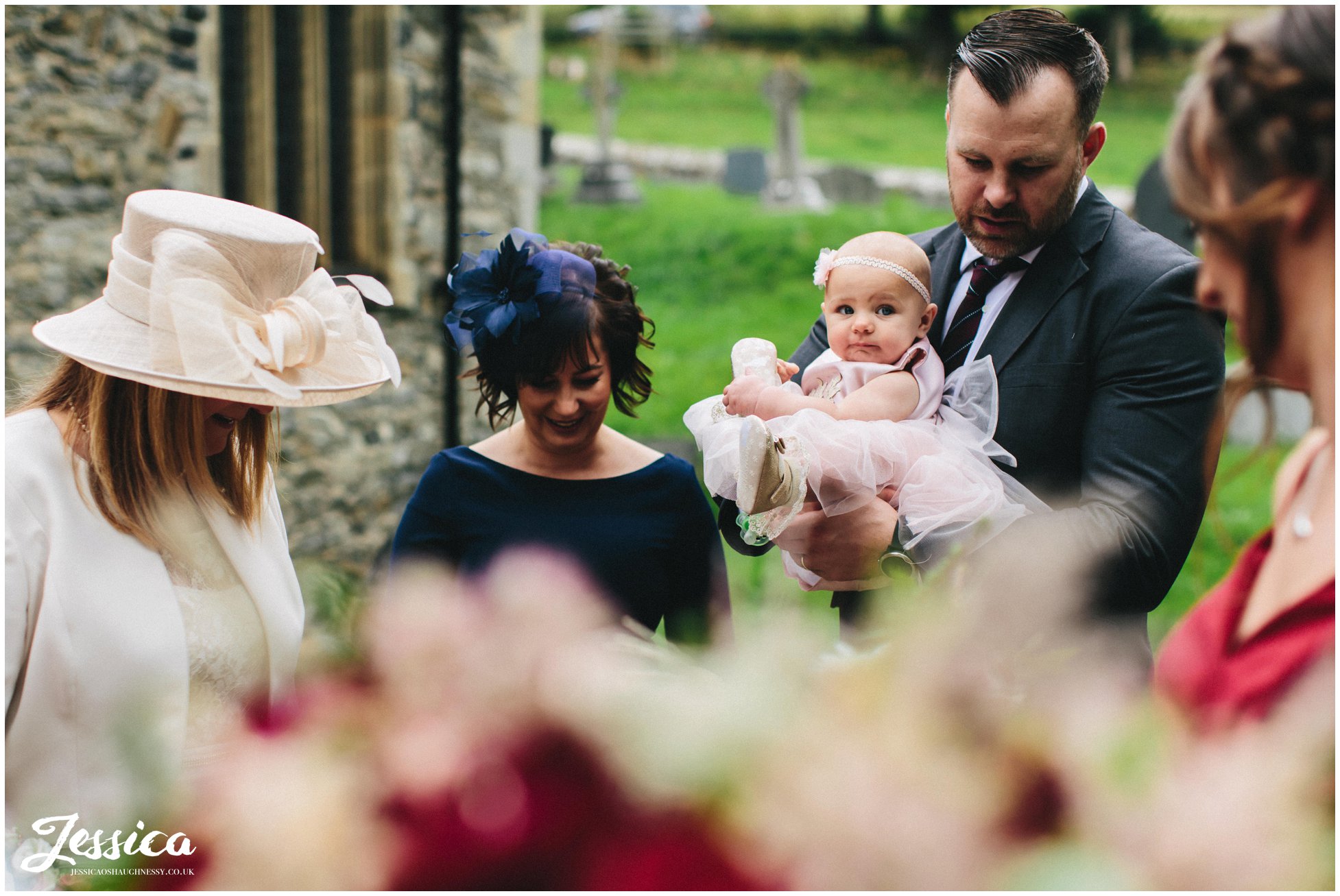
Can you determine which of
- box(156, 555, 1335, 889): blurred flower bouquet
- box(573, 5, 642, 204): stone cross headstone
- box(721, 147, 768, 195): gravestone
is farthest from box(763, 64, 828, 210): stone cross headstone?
box(156, 555, 1335, 889): blurred flower bouquet

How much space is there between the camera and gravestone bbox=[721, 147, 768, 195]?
19141mm

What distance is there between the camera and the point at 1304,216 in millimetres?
974

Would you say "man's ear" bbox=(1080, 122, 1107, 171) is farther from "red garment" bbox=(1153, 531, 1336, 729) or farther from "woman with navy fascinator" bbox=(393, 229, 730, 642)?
"red garment" bbox=(1153, 531, 1336, 729)

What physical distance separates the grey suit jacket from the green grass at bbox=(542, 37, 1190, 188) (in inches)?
844

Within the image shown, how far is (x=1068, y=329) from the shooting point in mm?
2107

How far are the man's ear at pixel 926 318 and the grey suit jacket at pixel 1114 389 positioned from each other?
128mm

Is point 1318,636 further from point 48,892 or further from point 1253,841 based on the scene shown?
point 48,892

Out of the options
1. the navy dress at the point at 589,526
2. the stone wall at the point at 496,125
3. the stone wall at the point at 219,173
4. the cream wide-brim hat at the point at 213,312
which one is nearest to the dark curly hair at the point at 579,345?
the navy dress at the point at 589,526

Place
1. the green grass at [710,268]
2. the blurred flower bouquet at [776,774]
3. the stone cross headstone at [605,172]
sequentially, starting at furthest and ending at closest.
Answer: the stone cross headstone at [605,172], the green grass at [710,268], the blurred flower bouquet at [776,774]

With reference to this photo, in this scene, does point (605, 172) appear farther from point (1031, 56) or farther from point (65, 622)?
point (65, 622)

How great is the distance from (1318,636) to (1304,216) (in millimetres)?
380

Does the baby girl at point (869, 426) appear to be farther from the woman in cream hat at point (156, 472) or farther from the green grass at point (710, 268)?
the green grass at point (710, 268)

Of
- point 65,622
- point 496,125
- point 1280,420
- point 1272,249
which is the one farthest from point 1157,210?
point 65,622

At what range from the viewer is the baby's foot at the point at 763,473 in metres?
1.94
